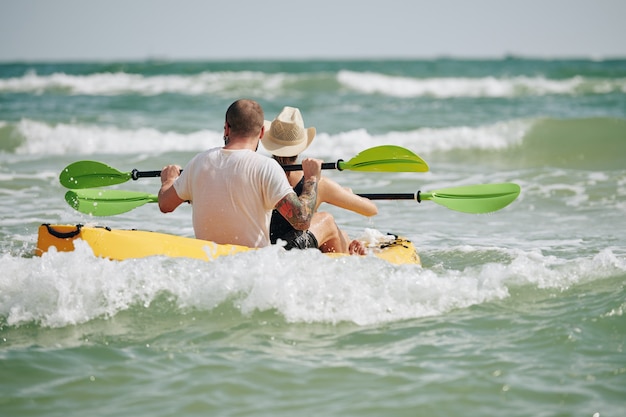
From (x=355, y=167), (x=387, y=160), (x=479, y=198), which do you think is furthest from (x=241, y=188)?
(x=479, y=198)

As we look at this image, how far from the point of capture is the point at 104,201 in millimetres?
5934

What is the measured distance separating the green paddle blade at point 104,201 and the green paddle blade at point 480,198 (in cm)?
209

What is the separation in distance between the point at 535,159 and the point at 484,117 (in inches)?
199

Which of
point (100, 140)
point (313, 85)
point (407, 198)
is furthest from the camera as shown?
point (313, 85)

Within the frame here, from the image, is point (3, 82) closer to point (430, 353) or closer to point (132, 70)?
point (132, 70)

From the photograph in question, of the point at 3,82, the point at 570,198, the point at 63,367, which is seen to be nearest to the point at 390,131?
the point at 570,198

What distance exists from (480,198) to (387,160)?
725mm

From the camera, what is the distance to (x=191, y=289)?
460 cm

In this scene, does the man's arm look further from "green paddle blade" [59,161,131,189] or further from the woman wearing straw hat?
"green paddle blade" [59,161,131,189]

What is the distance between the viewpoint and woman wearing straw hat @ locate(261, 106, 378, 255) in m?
5.02

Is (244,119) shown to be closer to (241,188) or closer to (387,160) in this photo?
(241,188)

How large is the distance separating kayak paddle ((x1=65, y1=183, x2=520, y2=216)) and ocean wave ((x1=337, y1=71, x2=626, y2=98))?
19.3 metres

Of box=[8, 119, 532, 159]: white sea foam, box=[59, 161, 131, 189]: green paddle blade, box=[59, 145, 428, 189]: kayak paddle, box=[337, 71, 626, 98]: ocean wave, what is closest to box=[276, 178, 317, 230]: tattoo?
box=[59, 145, 428, 189]: kayak paddle

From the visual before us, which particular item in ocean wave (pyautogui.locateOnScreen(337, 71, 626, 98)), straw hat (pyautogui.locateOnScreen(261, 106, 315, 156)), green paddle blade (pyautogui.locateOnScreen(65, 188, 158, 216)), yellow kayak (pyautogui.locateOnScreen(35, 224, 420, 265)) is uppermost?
ocean wave (pyautogui.locateOnScreen(337, 71, 626, 98))
